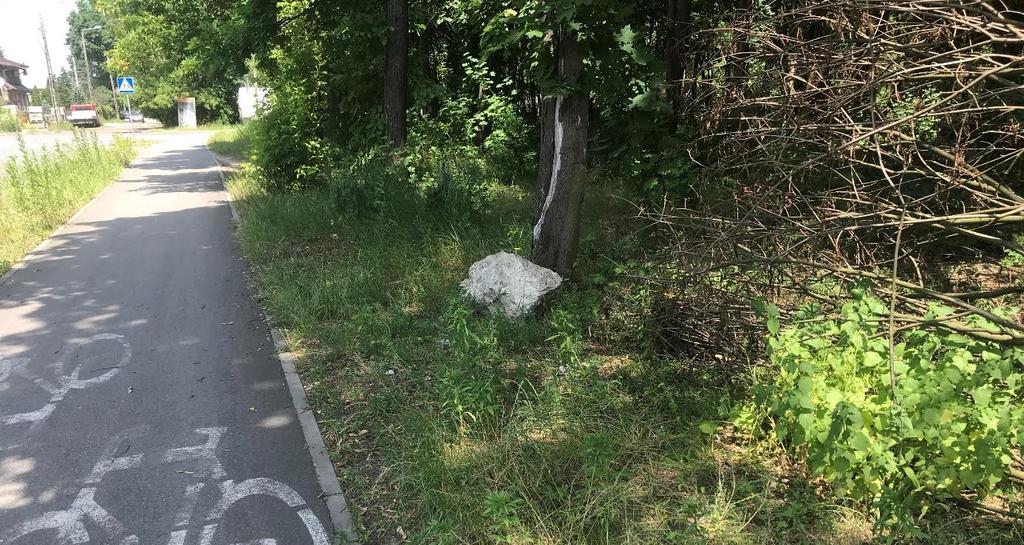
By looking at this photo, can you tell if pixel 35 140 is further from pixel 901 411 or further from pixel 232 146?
pixel 901 411

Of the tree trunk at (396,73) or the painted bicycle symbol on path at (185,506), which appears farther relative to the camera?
the tree trunk at (396,73)

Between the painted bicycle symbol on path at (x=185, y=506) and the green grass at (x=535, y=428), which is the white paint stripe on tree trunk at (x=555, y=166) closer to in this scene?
the green grass at (x=535, y=428)

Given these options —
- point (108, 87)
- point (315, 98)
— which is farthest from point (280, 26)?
point (108, 87)

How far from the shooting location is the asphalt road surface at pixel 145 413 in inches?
136

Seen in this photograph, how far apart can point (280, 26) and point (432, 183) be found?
17.4ft

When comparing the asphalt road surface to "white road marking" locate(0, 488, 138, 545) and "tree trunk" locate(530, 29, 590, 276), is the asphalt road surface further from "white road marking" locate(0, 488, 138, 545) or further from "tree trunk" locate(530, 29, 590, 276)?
"tree trunk" locate(530, 29, 590, 276)

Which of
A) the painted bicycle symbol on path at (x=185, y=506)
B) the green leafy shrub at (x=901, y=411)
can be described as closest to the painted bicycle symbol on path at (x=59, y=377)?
the painted bicycle symbol on path at (x=185, y=506)

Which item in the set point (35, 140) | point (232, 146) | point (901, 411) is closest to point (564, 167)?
point (901, 411)

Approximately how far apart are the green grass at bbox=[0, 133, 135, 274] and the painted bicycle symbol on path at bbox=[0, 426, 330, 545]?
6.21 meters

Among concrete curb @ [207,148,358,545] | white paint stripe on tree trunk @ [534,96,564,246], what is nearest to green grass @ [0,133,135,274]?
concrete curb @ [207,148,358,545]

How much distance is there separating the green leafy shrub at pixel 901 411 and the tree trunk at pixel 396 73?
879cm

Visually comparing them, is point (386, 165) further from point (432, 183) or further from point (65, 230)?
point (65, 230)

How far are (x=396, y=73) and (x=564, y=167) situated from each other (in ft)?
19.5

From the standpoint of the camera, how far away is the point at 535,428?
3896mm
